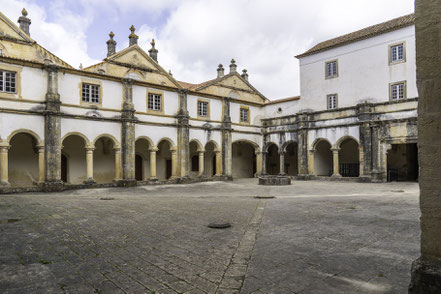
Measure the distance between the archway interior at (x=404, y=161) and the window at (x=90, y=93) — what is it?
21788 mm

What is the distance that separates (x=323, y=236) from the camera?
19.8 feet

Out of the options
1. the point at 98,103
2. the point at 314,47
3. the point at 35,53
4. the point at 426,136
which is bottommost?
the point at 426,136

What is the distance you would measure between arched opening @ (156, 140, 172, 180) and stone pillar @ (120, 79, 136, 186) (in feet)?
18.7

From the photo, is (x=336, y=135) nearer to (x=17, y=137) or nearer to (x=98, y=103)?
(x=98, y=103)

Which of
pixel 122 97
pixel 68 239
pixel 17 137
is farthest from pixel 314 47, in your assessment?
pixel 68 239

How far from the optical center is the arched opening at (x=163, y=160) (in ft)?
A: 85.5

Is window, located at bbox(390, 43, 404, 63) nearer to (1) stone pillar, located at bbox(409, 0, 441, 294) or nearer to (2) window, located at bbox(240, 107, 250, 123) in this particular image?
(2) window, located at bbox(240, 107, 250, 123)

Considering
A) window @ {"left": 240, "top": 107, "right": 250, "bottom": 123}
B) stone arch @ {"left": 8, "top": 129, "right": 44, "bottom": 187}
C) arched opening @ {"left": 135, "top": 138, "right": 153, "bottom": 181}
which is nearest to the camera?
stone arch @ {"left": 8, "top": 129, "right": 44, "bottom": 187}

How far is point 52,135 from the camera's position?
1722 centimetres

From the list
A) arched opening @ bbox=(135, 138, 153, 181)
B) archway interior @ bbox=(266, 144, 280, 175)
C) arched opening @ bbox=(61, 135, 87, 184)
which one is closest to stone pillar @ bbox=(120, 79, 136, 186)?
arched opening @ bbox=(61, 135, 87, 184)

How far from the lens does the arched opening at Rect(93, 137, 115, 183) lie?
73.1 feet

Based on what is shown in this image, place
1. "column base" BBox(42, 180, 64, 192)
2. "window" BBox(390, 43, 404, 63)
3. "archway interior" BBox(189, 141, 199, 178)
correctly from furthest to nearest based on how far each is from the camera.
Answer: "archway interior" BBox(189, 141, 199, 178), "window" BBox(390, 43, 404, 63), "column base" BBox(42, 180, 64, 192)

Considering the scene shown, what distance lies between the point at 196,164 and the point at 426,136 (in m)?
26.2

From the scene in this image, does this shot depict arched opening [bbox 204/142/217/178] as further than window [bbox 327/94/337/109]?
Yes
